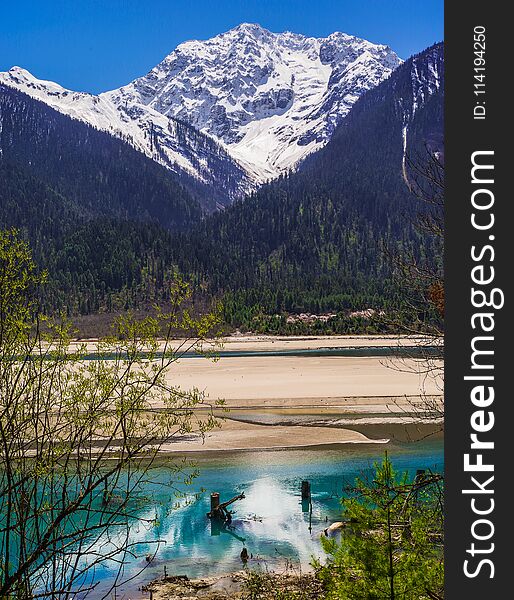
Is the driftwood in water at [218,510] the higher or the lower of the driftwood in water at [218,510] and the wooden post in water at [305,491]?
the lower

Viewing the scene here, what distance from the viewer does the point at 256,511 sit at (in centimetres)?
2236

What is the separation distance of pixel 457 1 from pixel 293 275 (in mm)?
192554

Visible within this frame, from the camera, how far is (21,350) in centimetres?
715

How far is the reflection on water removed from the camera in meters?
18.6

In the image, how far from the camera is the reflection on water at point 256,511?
18559 millimetres

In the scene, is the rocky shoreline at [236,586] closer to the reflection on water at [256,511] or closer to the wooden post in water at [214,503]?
the reflection on water at [256,511]

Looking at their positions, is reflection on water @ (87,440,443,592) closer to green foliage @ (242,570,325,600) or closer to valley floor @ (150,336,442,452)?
green foliage @ (242,570,325,600)

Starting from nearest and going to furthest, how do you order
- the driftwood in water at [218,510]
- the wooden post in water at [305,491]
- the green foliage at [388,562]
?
the green foliage at [388,562] → the driftwood in water at [218,510] → the wooden post in water at [305,491]

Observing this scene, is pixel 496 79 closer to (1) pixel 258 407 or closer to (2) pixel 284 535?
(2) pixel 284 535

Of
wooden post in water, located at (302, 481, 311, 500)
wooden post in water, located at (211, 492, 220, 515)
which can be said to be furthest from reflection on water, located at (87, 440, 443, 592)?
wooden post in water, located at (211, 492, 220, 515)

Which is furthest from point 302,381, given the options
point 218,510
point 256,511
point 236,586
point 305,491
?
point 236,586

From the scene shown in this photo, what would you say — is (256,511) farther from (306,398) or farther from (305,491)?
(306,398)

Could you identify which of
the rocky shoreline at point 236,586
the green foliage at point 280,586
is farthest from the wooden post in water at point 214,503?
the green foliage at point 280,586

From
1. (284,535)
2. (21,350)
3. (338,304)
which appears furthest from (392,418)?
(338,304)
